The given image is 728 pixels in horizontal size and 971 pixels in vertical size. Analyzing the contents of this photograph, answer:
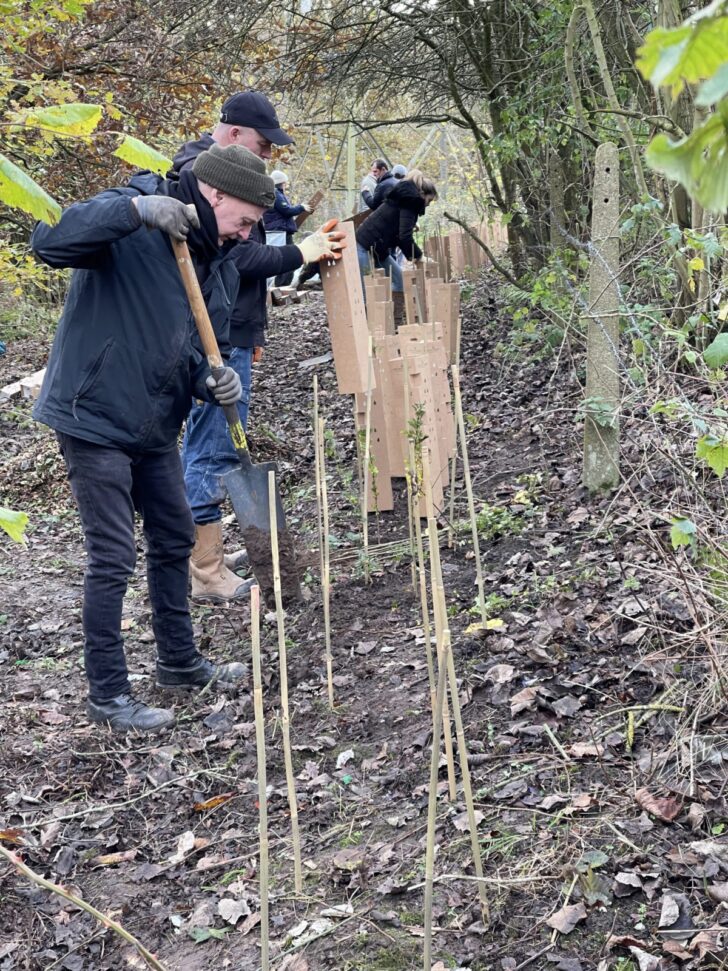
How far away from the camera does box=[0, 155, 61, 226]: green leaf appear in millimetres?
1495

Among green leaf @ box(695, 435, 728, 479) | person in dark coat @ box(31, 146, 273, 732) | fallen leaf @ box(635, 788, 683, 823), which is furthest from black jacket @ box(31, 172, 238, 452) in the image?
fallen leaf @ box(635, 788, 683, 823)

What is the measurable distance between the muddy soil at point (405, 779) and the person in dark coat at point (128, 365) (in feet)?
1.48

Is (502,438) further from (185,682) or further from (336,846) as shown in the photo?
(336,846)

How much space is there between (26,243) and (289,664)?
9094mm

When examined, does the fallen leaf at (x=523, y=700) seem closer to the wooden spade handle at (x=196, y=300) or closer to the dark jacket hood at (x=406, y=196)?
the wooden spade handle at (x=196, y=300)

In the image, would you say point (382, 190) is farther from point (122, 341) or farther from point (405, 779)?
point (405, 779)

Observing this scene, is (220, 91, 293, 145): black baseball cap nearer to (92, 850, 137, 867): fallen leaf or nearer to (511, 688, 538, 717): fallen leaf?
(511, 688, 538, 717): fallen leaf

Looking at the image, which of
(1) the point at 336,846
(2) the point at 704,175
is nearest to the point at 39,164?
(1) the point at 336,846

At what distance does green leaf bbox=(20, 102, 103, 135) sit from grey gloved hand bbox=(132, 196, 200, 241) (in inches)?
57.8

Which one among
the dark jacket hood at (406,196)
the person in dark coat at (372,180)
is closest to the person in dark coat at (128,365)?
the dark jacket hood at (406,196)

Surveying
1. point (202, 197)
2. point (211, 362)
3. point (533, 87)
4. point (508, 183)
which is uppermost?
point (533, 87)

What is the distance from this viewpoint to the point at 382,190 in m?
8.12

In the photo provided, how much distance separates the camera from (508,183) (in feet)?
31.0

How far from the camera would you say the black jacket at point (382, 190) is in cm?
800
